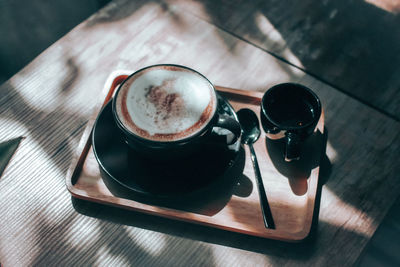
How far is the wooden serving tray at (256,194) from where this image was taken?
0.70 meters

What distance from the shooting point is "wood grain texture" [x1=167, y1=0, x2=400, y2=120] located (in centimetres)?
95

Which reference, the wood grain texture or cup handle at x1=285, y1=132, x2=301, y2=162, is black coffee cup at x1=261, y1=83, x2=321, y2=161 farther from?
the wood grain texture

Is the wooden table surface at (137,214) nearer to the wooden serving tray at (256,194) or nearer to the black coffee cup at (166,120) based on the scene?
the wooden serving tray at (256,194)

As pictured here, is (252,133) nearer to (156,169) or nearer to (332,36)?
(156,169)

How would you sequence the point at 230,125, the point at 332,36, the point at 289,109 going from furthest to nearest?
the point at 332,36 < the point at 289,109 < the point at 230,125

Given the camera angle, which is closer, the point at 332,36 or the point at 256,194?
the point at 256,194

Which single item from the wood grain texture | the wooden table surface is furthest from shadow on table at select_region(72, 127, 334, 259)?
the wood grain texture

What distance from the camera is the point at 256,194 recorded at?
0.75m

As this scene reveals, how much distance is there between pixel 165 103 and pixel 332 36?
25.4 inches

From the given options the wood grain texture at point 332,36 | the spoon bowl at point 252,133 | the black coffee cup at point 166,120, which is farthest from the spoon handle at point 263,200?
the wood grain texture at point 332,36

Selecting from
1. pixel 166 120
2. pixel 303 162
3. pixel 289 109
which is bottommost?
pixel 303 162

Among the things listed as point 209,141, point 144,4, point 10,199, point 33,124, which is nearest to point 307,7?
point 144,4

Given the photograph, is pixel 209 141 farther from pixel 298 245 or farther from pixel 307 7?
pixel 307 7

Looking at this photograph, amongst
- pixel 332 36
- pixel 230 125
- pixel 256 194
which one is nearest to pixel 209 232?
pixel 256 194
